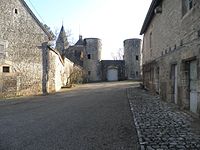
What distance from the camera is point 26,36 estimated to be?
51.8ft

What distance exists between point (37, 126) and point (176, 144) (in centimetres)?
379

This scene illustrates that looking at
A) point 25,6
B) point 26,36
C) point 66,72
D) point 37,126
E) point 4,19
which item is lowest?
point 37,126

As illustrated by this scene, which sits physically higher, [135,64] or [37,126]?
[135,64]

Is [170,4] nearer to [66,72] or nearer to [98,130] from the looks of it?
[98,130]

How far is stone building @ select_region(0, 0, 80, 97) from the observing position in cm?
1494

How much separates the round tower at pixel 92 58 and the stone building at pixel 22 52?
2243 cm

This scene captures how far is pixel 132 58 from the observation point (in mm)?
39781

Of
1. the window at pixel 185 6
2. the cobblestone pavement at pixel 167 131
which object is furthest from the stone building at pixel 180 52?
the cobblestone pavement at pixel 167 131

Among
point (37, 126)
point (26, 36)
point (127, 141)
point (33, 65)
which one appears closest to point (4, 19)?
point (26, 36)

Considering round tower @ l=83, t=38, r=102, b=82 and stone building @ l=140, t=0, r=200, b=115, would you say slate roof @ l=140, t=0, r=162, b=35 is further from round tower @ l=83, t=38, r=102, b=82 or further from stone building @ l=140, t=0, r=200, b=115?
Answer: round tower @ l=83, t=38, r=102, b=82

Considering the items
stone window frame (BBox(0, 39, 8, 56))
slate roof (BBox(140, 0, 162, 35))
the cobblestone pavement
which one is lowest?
the cobblestone pavement

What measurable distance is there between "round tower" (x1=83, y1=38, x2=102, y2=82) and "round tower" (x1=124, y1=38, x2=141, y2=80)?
16.5 feet

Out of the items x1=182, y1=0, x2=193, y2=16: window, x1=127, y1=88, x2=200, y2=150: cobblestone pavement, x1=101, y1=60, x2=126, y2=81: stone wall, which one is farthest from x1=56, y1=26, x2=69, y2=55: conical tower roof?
x1=127, y1=88, x2=200, y2=150: cobblestone pavement

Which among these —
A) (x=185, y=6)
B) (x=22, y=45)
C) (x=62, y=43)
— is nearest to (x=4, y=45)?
(x=22, y=45)
